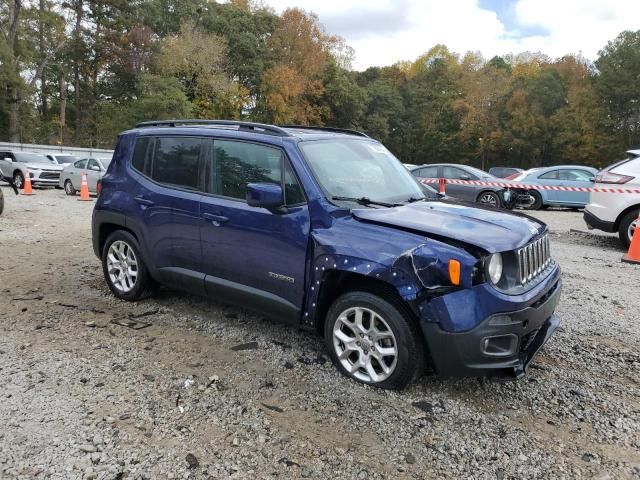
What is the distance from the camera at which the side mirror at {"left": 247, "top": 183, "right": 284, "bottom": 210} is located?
12.1ft

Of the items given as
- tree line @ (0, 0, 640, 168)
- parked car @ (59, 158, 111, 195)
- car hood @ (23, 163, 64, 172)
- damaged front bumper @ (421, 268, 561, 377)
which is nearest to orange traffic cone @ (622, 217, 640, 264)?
damaged front bumper @ (421, 268, 561, 377)

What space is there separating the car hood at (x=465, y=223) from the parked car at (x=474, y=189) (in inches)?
407

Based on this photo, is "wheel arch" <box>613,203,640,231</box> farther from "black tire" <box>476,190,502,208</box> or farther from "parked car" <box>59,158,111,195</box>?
A: "parked car" <box>59,158,111,195</box>

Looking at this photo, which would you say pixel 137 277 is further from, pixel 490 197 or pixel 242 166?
pixel 490 197

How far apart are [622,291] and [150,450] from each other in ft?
18.6

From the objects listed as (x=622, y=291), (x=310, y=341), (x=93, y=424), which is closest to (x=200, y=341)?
(x=310, y=341)

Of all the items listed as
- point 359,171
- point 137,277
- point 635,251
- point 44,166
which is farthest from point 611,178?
point 44,166

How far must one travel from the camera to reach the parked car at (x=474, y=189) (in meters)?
14.5

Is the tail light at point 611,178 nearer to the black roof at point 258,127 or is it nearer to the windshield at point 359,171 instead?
the windshield at point 359,171

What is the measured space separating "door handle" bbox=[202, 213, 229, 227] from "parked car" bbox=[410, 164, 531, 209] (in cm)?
1084

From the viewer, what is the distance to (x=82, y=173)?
1706 cm

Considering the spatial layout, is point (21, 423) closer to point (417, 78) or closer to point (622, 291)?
point (622, 291)

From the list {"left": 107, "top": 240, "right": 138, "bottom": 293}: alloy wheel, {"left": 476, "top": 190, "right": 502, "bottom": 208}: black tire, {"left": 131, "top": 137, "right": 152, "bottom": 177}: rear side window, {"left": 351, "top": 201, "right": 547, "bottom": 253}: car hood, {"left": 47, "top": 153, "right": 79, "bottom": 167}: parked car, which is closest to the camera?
{"left": 351, "top": 201, "right": 547, "bottom": 253}: car hood

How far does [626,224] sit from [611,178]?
83cm
